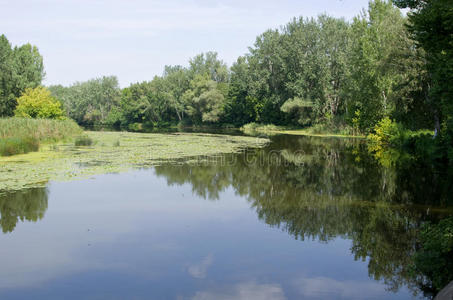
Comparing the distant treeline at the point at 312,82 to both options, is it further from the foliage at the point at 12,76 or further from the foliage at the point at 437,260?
the foliage at the point at 437,260

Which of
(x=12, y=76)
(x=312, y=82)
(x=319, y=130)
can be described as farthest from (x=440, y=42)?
(x=12, y=76)

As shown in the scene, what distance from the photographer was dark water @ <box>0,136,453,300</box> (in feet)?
20.1

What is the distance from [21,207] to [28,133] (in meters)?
18.3

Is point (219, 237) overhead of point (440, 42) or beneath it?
beneath

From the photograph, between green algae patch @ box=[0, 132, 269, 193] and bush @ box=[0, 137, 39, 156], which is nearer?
green algae patch @ box=[0, 132, 269, 193]

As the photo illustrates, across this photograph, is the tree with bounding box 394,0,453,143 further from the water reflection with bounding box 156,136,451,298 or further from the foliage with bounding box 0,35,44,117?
the foliage with bounding box 0,35,44,117

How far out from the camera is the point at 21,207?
10.7 meters

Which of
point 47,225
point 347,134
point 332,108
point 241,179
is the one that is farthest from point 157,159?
point 332,108

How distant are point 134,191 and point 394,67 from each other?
20262mm

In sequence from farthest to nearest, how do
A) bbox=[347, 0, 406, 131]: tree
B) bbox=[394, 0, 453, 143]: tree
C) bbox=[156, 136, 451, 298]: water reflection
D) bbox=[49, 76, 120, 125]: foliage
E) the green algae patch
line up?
bbox=[49, 76, 120, 125]: foliage
bbox=[347, 0, 406, 131]: tree
the green algae patch
bbox=[394, 0, 453, 143]: tree
bbox=[156, 136, 451, 298]: water reflection

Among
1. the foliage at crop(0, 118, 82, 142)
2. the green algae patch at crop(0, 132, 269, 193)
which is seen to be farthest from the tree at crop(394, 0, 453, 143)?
the foliage at crop(0, 118, 82, 142)

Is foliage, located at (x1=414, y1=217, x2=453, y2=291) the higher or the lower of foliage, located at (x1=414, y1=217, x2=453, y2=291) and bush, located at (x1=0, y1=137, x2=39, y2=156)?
the lower

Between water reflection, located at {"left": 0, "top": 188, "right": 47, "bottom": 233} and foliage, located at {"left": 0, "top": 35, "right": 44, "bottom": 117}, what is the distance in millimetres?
42421

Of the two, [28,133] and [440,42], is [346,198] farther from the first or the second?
[28,133]
